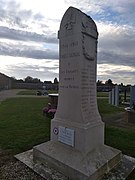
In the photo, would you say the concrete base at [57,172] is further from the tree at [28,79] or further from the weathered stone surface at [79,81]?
the tree at [28,79]

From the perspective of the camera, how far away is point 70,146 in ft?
15.5

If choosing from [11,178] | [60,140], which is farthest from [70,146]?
[11,178]

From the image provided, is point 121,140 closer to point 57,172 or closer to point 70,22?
point 57,172

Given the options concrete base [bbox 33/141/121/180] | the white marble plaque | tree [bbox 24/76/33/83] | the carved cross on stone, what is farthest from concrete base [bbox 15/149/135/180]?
tree [bbox 24/76/33/83]

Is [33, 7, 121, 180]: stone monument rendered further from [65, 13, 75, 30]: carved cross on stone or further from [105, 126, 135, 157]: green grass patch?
[105, 126, 135, 157]: green grass patch

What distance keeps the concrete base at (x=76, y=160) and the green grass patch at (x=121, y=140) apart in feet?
4.08

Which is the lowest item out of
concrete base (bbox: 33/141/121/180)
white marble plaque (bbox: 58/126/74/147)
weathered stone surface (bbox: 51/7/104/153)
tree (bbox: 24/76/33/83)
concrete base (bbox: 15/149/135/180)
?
concrete base (bbox: 15/149/135/180)

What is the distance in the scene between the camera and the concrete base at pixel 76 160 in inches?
157

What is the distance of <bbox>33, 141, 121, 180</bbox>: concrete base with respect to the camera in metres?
3.98

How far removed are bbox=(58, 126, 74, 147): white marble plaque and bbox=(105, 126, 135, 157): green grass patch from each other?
202 cm

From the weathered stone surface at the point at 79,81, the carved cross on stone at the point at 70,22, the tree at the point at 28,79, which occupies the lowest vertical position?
the weathered stone surface at the point at 79,81

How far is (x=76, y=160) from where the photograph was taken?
427cm

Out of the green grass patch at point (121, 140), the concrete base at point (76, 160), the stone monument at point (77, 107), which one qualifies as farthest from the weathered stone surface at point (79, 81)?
the green grass patch at point (121, 140)

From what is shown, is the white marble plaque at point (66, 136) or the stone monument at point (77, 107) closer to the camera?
the stone monument at point (77, 107)
